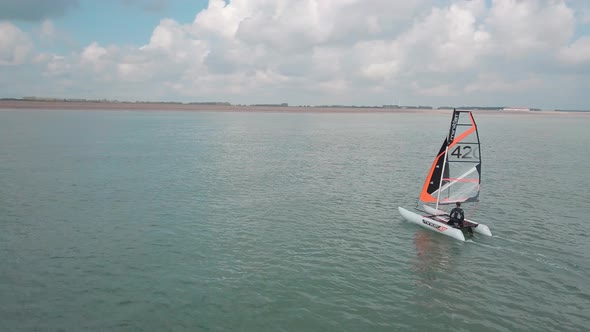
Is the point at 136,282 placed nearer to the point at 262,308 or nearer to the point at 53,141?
the point at 262,308

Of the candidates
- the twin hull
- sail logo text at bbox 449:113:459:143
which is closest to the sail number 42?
sail logo text at bbox 449:113:459:143

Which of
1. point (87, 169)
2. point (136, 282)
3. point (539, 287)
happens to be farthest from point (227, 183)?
point (539, 287)

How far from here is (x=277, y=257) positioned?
21703 millimetres

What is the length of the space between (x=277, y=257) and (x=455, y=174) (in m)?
15.3

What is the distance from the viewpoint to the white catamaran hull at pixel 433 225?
24805 millimetres

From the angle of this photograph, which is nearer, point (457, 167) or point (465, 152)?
point (465, 152)

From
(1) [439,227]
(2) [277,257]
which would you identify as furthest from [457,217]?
(2) [277,257]

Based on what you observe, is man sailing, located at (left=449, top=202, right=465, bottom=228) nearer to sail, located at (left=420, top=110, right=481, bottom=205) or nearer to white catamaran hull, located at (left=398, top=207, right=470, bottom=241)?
white catamaran hull, located at (left=398, top=207, right=470, bottom=241)

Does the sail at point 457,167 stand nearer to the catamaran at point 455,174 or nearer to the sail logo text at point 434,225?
the catamaran at point 455,174

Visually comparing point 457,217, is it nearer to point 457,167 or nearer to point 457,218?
point 457,218

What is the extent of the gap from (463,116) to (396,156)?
118 ft

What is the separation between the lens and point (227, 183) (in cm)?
4031

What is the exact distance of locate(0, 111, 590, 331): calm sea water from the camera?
1616cm

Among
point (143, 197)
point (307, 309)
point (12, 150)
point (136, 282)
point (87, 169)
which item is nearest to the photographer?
point (307, 309)
